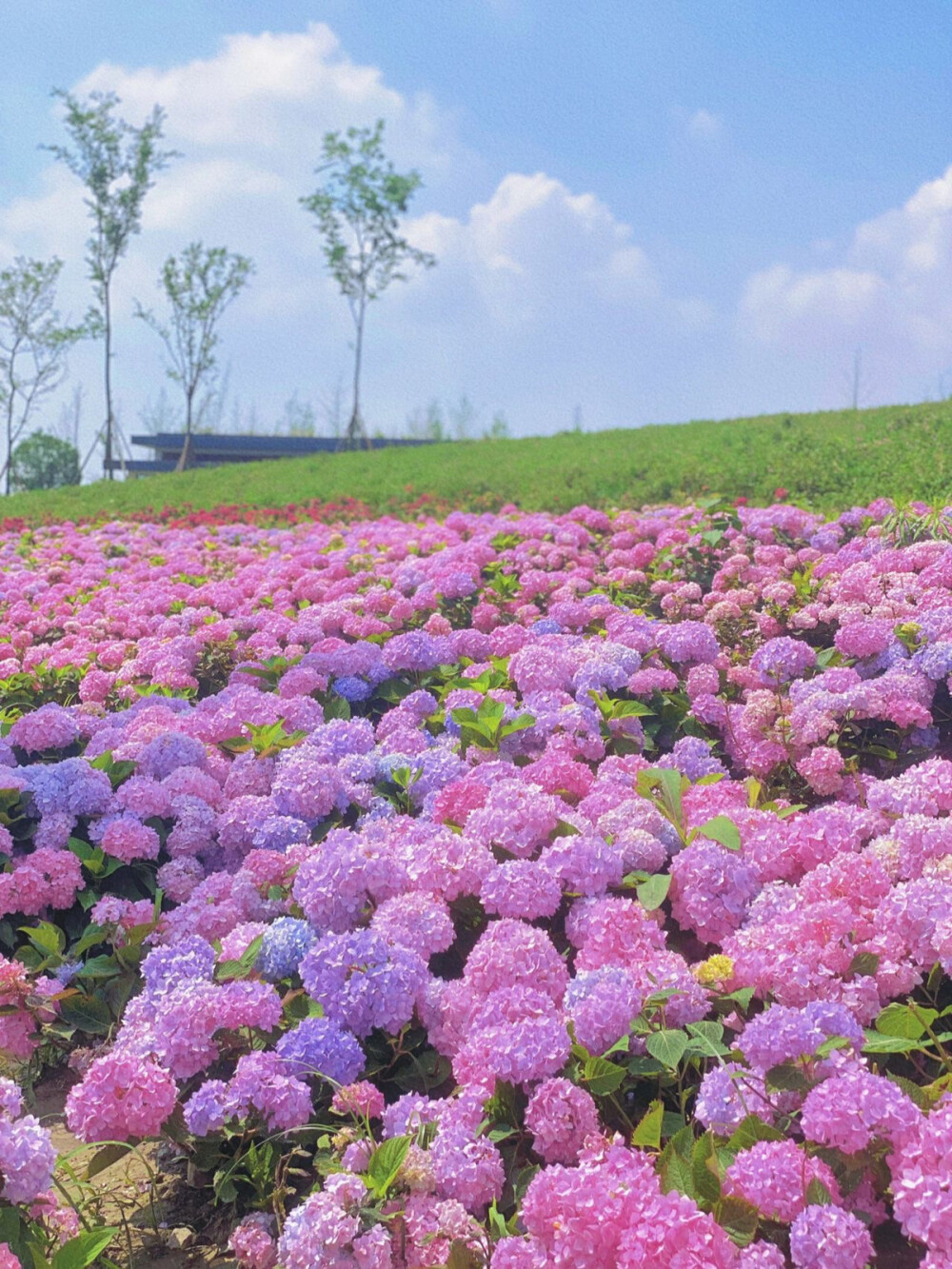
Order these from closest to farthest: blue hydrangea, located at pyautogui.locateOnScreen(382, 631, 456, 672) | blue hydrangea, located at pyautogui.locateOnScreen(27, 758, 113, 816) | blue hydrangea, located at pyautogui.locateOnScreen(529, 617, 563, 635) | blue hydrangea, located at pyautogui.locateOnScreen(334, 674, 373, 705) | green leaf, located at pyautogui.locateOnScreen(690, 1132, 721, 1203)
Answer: green leaf, located at pyautogui.locateOnScreen(690, 1132, 721, 1203)
blue hydrangea, located at pyautogui.locateOnScreen(27, 758, 113, 816)
blue hydrangea, located at pyautogui.locateOnScreen(334, 674, 373, 705)
blue hydrangea, located at pyautogui.locateOnScreen(382, 631, 456, 672)
blue hydrangea, located at pyautogui.locateOnScreen(529, 617, 563, 635)

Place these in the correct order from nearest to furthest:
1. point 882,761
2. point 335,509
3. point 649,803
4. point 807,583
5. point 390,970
→ point 390,970 → point 649,803 → point 882,761 → point 807,583 → point 335,509

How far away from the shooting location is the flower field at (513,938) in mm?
1923

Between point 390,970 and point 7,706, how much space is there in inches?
156

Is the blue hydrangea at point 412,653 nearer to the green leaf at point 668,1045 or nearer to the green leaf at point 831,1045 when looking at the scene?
the green leaf at point 668,1045

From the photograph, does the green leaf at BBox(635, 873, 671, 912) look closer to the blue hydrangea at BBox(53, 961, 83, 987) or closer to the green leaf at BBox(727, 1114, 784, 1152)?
the green leaf at BBox(727, 1114, 784, 1152)

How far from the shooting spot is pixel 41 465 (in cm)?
3219

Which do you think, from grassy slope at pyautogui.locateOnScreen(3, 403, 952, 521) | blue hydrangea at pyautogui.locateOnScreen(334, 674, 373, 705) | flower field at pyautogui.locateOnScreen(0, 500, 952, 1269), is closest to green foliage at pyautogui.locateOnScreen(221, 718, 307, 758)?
flower field at pyautogui.locateOnScreen(0, 500, 952, 1269)

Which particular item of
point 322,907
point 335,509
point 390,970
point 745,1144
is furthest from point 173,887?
point 335,509

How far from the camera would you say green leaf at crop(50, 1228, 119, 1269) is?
186cm

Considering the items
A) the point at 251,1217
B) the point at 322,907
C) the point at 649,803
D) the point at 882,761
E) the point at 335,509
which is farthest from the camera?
the point at 335,509

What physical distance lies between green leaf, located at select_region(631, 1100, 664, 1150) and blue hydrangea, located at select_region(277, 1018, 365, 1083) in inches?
26.2

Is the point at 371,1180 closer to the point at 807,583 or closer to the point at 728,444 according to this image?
the point at 807,583

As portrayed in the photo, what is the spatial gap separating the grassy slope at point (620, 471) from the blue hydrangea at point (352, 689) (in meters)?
5.20

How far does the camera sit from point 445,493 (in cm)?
1559
